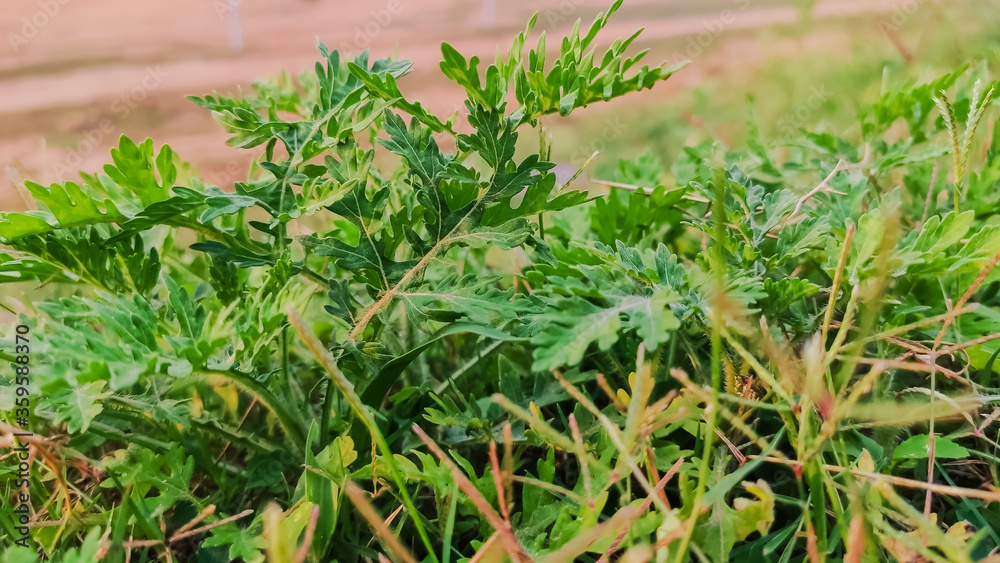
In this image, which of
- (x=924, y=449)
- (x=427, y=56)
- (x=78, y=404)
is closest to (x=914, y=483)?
(x=924, y=449)

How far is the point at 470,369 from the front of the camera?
2.22ft

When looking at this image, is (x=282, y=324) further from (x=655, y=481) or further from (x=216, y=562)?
(x=655, y=481)

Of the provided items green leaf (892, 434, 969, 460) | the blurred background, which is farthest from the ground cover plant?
the blurred background

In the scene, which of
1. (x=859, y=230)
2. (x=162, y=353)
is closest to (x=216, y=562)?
(x=162, y=353)

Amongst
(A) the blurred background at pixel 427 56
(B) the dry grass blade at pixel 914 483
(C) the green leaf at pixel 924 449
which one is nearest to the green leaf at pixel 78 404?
(B) the dry grass blade at pixel 914 483

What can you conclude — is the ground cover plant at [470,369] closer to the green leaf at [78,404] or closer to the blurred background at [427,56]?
the green leaf at [78,404]

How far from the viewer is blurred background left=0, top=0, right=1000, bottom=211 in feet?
5.05

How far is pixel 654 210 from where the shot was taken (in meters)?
0.74

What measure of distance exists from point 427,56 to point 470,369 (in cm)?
154

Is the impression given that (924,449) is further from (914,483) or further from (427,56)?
(427,56)

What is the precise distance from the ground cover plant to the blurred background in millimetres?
808

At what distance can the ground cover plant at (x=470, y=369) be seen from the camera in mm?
445

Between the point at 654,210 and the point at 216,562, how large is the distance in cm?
60

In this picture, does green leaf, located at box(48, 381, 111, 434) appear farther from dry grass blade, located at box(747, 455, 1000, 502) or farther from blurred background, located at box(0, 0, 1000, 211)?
blurred background, located at box(0, 0, 1000, 211)
